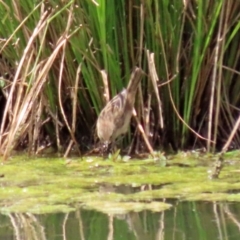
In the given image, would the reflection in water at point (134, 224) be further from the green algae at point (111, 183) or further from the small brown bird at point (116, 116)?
the small brown bird at point (116, 116)

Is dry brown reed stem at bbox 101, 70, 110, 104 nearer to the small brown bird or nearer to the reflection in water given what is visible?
the small brown bird

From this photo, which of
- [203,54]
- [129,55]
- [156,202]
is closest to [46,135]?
[129,55]

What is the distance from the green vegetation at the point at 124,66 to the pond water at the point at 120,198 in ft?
0.81

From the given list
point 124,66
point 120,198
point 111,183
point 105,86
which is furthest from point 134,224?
point 124,66

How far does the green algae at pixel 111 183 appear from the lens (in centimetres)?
407

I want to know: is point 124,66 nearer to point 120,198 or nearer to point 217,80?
point 217,80

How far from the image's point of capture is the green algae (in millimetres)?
4074

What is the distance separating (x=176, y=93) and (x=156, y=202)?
1.29m

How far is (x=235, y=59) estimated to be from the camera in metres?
5.29

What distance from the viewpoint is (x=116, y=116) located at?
17.2ft

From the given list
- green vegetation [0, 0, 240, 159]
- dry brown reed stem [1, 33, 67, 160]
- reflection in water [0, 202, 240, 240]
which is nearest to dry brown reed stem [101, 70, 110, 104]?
green vegetation [0, 0, 240, 159]

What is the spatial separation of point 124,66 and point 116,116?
0.30 meters

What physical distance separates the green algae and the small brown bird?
0.18m

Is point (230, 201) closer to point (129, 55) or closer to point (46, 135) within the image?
point (129, 55)
